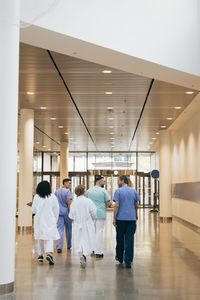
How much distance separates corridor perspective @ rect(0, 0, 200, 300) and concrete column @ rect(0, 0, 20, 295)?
1 cm

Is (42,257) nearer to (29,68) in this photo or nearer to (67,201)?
(67,201)

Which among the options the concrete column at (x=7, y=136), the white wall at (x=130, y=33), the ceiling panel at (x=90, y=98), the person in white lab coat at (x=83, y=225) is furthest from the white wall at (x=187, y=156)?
the concrete column at (x=7, y=136)

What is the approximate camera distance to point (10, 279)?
21.7ft

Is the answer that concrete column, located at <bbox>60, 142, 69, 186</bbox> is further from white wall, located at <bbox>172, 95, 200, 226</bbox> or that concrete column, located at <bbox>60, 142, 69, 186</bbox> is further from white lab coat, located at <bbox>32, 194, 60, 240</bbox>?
white lab coat, located at <bbox>32, 194, 60, 240</bbox>

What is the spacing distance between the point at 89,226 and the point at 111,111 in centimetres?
879

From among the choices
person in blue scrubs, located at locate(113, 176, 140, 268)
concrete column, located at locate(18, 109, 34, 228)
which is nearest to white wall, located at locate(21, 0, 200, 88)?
person in blue scrubs, located at locate(113, 176, 140, 268)

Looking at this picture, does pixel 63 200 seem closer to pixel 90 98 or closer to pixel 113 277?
pixel 113 277

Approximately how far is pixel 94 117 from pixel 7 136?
12.5 m

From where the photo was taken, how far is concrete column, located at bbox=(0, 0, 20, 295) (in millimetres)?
6609

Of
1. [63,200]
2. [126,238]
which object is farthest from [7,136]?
[63,200]

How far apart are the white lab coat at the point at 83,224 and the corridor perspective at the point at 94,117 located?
0.07 feet

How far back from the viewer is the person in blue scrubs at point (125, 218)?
30.2 ft

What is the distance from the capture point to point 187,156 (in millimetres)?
20484

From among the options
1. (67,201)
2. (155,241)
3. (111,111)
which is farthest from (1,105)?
(111,111)
